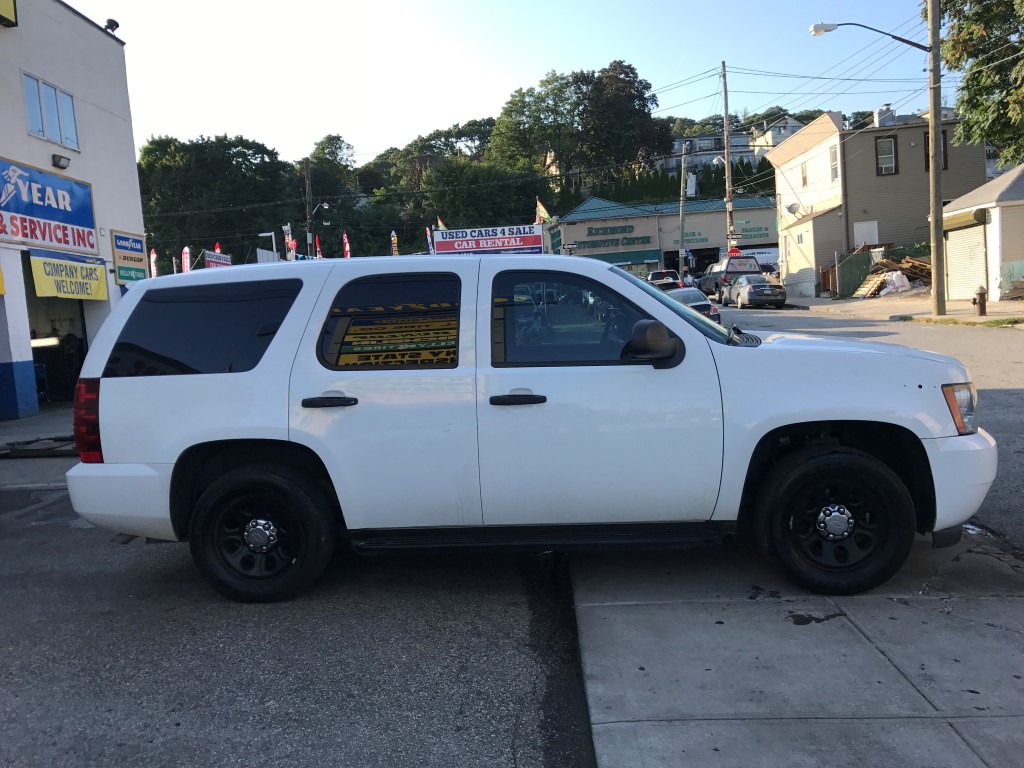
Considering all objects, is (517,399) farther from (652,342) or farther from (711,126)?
(711,126)

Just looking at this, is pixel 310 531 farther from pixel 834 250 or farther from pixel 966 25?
pixel 834 250

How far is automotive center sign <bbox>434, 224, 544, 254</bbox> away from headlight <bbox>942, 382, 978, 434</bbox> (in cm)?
1612

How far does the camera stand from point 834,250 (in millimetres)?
36688

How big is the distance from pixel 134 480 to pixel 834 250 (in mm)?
36992

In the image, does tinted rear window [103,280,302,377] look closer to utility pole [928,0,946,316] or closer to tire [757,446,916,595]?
tire [757,446,916,595]

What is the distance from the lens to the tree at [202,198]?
62875 mm

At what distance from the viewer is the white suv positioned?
4219 millimetres

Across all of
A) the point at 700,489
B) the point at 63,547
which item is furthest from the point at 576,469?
the point at 63,547

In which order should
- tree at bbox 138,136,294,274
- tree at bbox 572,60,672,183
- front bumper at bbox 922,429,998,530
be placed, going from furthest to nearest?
tree at bbox 572,60,672,183 → tree at bbox 138,136,294,274 → front bumper at bbox 922,429,998,530

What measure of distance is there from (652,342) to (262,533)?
245 centimetres

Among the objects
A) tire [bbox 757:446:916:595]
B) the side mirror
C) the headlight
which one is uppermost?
the side mirror

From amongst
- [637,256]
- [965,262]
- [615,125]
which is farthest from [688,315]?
[615,125]

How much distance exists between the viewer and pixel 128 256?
57.5 feet

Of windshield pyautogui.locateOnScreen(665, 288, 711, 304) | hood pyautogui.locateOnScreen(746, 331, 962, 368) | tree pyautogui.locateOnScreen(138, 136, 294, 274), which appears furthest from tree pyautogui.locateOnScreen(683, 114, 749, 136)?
hood pyautogui.locateOnScreen(746, 331, 962, 368)
